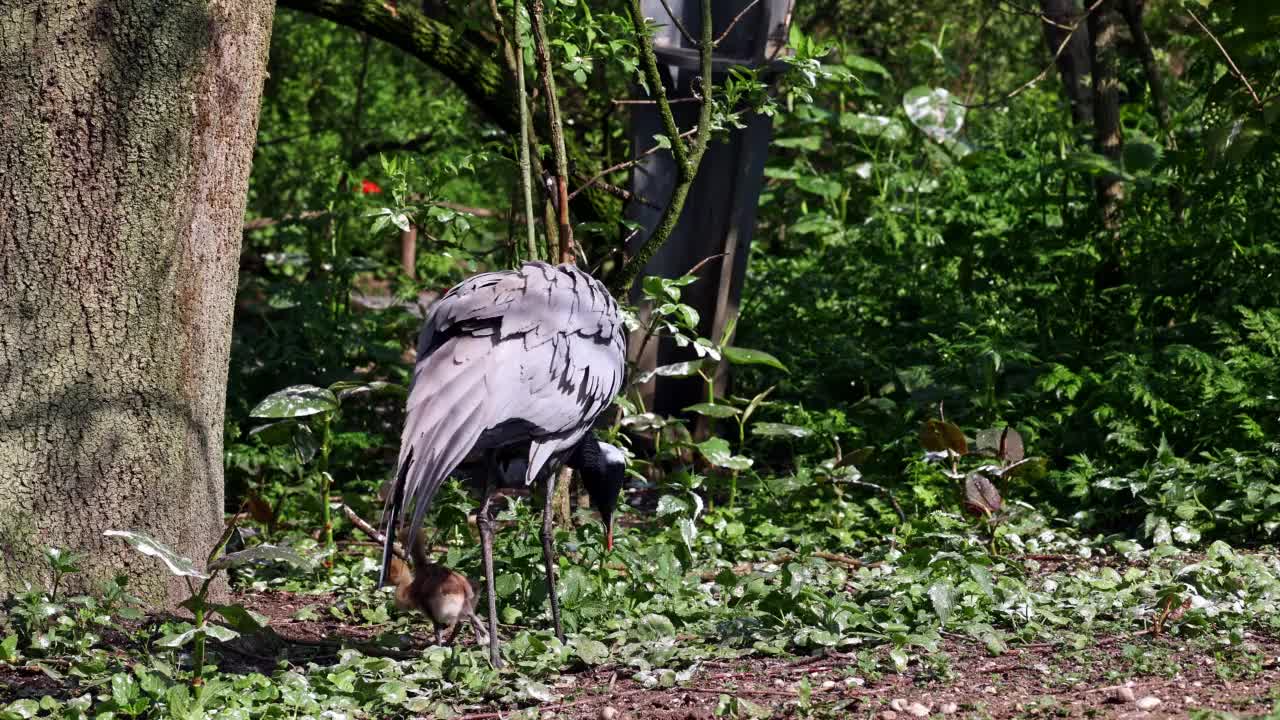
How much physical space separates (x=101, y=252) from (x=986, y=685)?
2.83 metres

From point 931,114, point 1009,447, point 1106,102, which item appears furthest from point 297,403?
point 931,114

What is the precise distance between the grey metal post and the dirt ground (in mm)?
3010


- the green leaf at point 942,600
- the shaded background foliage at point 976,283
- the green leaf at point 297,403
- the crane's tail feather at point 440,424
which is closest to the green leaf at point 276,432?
the green leaf at point 297,403

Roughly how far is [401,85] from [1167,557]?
25.1 feet

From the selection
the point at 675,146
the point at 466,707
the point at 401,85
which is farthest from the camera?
the point at 401,85

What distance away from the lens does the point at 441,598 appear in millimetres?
4406

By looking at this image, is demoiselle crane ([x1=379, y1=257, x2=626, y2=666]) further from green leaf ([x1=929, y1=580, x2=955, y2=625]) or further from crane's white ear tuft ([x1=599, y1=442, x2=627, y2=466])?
green leaf ([x1=929, y1=580, x2=955, y2=625])

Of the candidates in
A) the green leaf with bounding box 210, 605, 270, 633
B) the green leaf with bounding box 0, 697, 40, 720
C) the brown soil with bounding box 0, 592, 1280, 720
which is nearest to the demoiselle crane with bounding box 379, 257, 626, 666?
the green leaf with bounding box 210, 605, 270, 633

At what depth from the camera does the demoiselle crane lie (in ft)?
13.4

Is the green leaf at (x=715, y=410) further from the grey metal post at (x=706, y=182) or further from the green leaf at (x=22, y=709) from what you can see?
the green leaf at (x=22, y=709)

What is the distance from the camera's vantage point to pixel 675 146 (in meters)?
5.33

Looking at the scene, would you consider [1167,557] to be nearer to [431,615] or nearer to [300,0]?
[431,615]

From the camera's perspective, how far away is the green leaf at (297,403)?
5.15 metres

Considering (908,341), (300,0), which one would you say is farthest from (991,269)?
(300,0)
